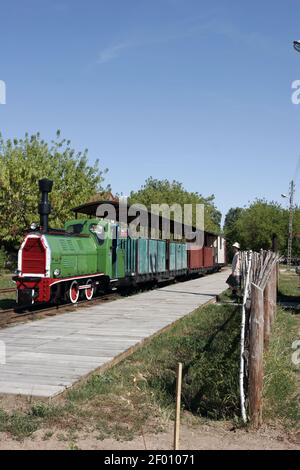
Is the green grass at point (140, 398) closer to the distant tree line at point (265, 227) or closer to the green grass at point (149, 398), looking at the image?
the green grass at point (149, 398)

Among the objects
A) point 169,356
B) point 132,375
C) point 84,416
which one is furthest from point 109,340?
point 84,416

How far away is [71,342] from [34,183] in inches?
971

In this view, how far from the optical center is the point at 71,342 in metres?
9.10

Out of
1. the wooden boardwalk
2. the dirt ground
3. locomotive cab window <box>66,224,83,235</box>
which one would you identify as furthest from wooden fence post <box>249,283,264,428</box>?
locomotive cab window <box>66,224,83,235</box>

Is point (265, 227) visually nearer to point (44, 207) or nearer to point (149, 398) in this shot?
point (44, 207)

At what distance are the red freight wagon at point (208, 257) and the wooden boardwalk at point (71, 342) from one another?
73.3 feet

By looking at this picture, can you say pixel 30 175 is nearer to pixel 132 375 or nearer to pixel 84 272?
pixel 84 272

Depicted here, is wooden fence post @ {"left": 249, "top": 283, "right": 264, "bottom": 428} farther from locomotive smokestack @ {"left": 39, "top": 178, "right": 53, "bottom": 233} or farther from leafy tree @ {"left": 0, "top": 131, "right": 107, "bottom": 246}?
leafy tree @ {"left": 0, "top": 131, "right": 107, "bottom": 246}

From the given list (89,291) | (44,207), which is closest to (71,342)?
(44,207)

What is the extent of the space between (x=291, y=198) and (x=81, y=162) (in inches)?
1050

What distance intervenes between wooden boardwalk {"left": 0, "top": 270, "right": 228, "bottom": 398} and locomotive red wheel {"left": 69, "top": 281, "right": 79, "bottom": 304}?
1.16 meters

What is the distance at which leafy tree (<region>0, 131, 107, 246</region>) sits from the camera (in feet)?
104

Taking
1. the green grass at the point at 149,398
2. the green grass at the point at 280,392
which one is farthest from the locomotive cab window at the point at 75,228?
the green grass at the point at 280,392
